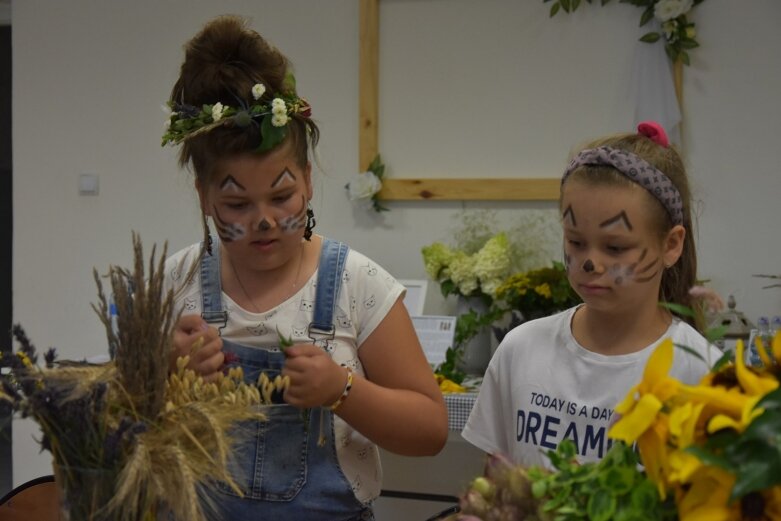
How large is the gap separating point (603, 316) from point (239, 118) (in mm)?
623

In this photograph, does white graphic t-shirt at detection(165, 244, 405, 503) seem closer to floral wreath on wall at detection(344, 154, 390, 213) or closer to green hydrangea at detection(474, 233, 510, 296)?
green hydrangea at detection(474, 233, 510, 296)

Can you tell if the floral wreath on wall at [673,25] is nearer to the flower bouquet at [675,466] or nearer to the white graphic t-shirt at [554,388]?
the white graphic t-shirt at [554,388]

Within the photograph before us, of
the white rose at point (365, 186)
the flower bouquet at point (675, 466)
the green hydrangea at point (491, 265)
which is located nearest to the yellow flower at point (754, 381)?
the flower bouquet at point (675, 466)

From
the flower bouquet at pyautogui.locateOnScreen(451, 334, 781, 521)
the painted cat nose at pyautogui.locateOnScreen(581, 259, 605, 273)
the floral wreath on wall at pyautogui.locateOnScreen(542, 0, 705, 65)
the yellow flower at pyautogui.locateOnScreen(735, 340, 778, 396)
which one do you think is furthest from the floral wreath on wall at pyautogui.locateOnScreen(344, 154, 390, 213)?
the yellow flower at pyautogui.locateOnScreen(735, 340, 778, 396)

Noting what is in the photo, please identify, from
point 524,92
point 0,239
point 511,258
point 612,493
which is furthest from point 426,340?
point 0,239

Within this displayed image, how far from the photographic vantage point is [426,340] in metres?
3.00

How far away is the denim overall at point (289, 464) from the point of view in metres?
1.39

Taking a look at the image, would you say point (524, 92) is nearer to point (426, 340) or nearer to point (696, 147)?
point (696, 147)

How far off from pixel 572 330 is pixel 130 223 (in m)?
2.56

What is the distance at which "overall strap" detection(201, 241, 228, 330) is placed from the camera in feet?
4.89

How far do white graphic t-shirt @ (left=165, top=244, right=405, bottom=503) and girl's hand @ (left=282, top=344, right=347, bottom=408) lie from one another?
222 millimetres

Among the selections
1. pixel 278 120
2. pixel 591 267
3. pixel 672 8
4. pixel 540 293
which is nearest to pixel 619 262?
pixel 591 267

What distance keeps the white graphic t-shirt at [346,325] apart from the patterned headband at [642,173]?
0.37 m

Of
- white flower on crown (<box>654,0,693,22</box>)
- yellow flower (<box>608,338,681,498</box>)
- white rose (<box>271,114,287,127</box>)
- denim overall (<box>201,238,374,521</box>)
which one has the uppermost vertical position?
white flower on crown (<box>654,0,693,22</box>)
